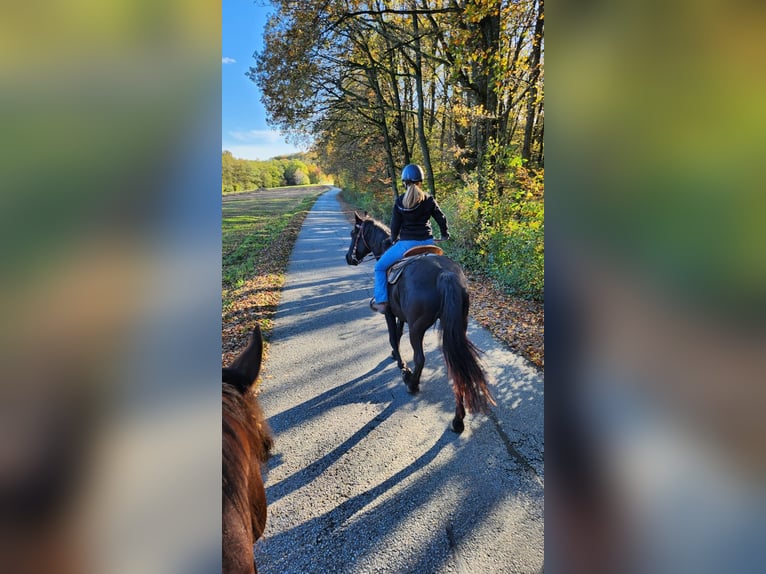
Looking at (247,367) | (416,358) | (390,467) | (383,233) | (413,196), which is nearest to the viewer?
(247,367)

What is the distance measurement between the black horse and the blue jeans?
148 millimetres

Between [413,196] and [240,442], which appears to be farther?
[413,196]

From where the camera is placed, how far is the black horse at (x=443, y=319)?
9.27 ft

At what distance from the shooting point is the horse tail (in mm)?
2777

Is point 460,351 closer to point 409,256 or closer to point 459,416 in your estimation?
point 459,416

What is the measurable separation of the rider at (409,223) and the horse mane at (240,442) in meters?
2.64

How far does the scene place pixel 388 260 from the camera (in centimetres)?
401

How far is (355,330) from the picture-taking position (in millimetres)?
4820

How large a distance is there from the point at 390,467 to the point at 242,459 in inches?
63.3
